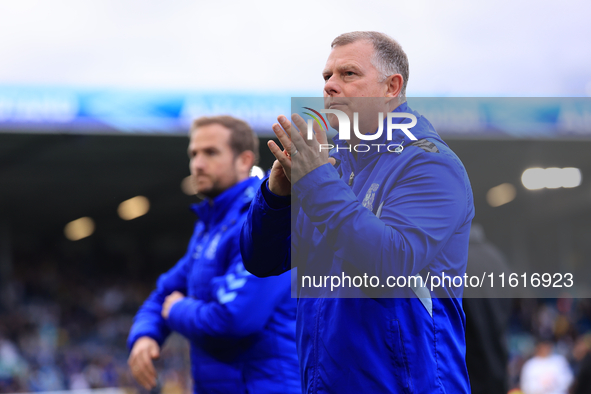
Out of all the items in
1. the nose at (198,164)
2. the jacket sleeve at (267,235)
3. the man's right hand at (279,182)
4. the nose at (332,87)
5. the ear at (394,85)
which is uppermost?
the nose at (198,164)

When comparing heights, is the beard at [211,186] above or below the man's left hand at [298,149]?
above

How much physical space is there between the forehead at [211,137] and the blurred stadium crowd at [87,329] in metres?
8.38

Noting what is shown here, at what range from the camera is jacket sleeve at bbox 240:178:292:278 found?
4.62ft

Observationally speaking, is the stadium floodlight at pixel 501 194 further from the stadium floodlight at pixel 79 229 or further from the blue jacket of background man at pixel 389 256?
the blue jacket of background man at pixel 389 256

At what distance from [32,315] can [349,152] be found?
676 inches

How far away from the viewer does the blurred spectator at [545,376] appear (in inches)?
340

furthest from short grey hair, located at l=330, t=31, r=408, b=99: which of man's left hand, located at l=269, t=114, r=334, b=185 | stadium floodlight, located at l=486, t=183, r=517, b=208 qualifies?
stadium floodlight, located at l=486, t=183, r=517, b=208

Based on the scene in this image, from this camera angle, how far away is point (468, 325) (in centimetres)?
258

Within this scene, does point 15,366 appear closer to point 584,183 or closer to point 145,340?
point 145,340

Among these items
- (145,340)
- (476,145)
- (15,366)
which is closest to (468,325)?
(145,340)

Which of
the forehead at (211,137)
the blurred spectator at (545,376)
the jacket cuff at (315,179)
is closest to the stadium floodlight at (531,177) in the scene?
the blurred spectator at (545,376)

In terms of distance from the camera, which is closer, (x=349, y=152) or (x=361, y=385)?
(x=361, y=385)

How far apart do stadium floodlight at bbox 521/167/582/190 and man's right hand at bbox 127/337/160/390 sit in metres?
14.1

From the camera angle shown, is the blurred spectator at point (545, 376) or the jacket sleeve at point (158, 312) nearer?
the jacket sleeve at point (158, 312)
